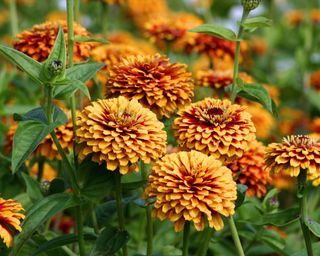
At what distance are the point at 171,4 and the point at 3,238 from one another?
149 inches

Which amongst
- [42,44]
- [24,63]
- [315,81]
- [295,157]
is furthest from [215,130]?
[315,81]

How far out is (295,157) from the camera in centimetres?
153

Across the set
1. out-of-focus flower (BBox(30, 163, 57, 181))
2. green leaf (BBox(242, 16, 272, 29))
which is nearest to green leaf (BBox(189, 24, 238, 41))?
green leaf (BBox(242, 16, 272, 29))

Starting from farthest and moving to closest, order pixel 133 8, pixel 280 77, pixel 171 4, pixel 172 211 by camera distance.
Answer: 1. pixel 171 4
2. pixel 133 8
3. pixel 280 77
4. pixel 172 211

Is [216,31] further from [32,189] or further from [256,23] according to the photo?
[32,189]

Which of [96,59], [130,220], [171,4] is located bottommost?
[130,220]

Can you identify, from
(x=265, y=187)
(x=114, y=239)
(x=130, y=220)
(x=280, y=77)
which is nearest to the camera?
(x=114, y=239)

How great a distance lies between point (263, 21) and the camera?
1.62 metres

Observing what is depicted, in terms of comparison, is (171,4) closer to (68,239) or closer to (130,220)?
(130,220)

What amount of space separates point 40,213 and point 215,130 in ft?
1.16

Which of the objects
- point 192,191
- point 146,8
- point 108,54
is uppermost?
point 146,8

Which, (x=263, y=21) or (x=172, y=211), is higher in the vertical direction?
(x=263, y=21)

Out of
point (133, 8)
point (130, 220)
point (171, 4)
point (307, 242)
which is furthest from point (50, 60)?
point (171, 4)

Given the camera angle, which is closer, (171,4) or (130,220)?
(130,220)
